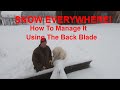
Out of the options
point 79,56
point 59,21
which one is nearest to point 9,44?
point 79,56

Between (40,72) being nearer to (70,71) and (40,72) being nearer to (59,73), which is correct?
(59,73)

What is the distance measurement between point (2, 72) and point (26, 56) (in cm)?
103

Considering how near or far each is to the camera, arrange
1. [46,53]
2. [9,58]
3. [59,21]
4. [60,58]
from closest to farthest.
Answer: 1. [46,53]
2. [60,58]
3. [9,58]
4. [59,21]

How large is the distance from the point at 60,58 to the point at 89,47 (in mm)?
2164

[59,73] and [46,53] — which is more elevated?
[46,53]

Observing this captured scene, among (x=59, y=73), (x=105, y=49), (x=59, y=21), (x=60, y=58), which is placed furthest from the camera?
(x=59, y=21)

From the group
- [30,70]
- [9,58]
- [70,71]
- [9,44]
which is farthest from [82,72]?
[9,44]

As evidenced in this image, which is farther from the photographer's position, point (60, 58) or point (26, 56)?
point (26, 56)

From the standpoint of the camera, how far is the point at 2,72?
3789mm

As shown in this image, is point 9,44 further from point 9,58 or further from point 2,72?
point 2,72

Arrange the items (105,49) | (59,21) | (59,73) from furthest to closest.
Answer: (59,21) < (105,49) < (59,73)

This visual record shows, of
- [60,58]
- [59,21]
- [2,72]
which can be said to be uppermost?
[59,21]

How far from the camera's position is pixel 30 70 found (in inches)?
149

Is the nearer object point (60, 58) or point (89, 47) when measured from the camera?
point (60, 58)
